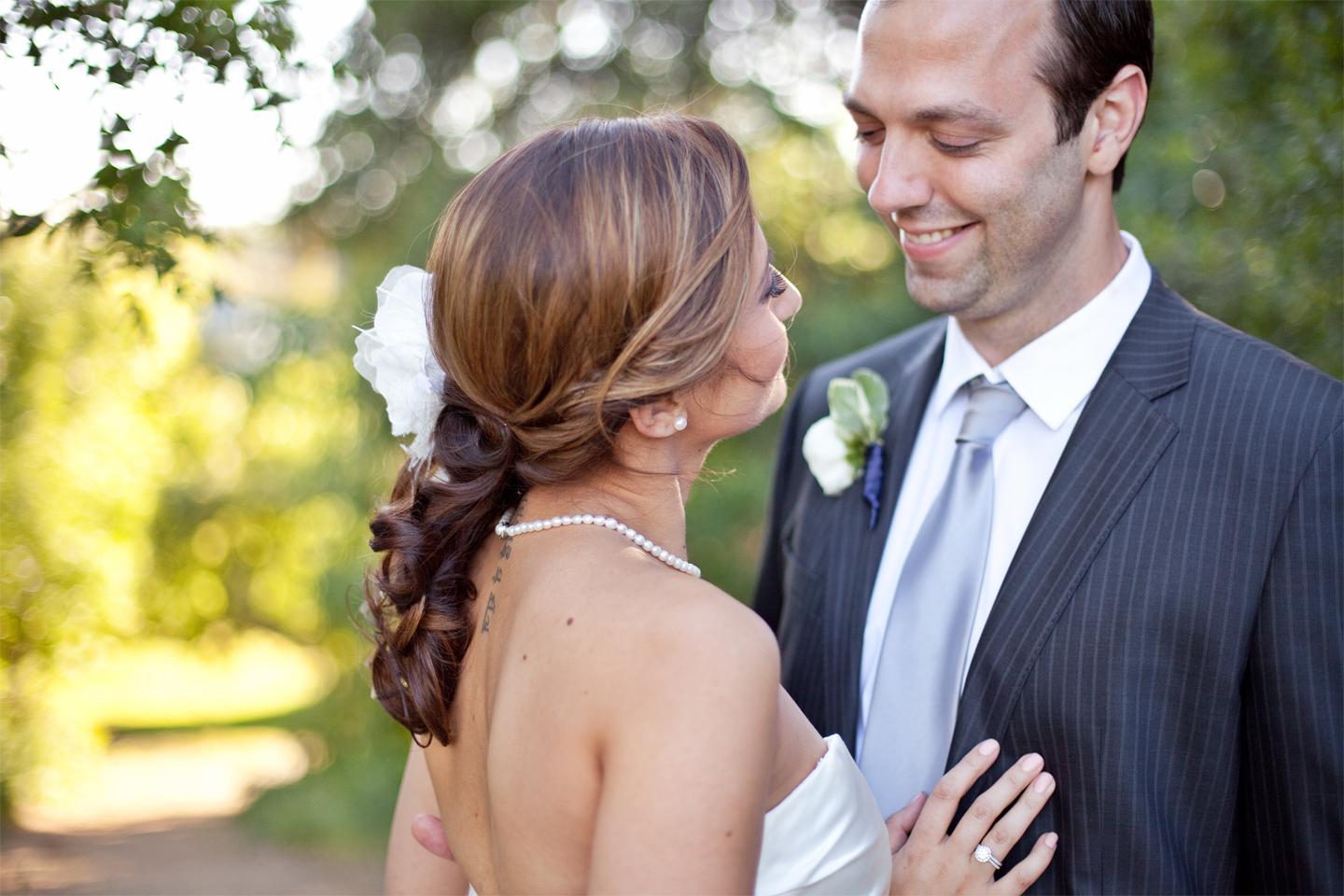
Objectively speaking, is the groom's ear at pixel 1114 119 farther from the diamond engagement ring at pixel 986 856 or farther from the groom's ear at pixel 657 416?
the diamond engagement ring at pixel 986 856

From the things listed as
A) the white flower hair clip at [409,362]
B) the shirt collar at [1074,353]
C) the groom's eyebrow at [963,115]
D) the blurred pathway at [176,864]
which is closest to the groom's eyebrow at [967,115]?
the groom's eyebrow at [963,115]

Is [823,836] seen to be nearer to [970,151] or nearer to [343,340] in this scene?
[970,151]

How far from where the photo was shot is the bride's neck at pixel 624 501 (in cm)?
209

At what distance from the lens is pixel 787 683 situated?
3.12 meters

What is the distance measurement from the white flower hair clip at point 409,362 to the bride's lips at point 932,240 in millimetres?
1217

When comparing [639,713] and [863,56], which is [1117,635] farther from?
[863,56]

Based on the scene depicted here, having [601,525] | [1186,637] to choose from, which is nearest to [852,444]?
[1186,637]

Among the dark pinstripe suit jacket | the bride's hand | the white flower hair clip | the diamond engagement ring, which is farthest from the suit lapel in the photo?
the white flower hair clip

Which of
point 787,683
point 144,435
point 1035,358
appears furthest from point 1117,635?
point 144,435

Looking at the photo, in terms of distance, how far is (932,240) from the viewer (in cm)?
287

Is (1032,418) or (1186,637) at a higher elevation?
(1032,418)

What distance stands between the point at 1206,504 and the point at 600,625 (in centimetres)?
141

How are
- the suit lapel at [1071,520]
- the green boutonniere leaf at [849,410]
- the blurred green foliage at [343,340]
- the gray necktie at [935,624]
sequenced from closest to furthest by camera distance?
the suit lapel at [1071,520]
the gray necktie at [935,624]
the green boutonniere leaf at [849,410]
the blurred green foliage at [343,340]

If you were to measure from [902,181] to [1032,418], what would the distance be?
2.12ft
